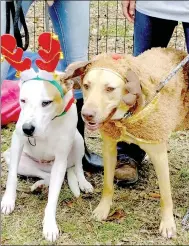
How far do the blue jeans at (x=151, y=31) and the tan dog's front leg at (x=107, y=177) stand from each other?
51 cm

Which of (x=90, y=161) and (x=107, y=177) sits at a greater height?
(x=107, y=177)

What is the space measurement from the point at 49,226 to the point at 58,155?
33 centimetres

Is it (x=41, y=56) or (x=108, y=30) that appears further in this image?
(x=108, y=30)

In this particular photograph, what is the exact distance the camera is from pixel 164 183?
2.46 meters

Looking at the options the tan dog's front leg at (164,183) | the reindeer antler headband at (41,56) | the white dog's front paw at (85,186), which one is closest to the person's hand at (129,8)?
the reindeer antler headband at (41,56)

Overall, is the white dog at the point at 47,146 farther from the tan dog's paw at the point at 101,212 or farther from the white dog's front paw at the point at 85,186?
the tan dog's paw at the point at 101,212

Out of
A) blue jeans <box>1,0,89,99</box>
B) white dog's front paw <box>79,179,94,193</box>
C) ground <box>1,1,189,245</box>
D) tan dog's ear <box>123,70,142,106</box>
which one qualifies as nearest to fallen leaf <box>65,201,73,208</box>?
ground <box>1,1,189,245</box>

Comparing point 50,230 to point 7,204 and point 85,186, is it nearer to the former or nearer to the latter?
point 7,204

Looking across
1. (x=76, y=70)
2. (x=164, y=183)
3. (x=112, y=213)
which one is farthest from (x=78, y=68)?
(x=112, y=213)

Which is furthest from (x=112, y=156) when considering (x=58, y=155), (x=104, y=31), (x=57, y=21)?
(x=104, y=31)

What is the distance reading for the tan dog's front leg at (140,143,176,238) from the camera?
2.41 metres

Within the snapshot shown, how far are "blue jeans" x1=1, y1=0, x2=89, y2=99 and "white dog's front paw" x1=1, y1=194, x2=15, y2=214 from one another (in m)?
0.53

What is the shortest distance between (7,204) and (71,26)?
0.84 meters

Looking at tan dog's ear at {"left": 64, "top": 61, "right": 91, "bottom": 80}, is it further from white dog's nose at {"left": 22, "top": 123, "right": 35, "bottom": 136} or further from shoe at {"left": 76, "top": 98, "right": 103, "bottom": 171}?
shoe at {"left": 76, "top": 98, "right": 103, "bottom": 171}
